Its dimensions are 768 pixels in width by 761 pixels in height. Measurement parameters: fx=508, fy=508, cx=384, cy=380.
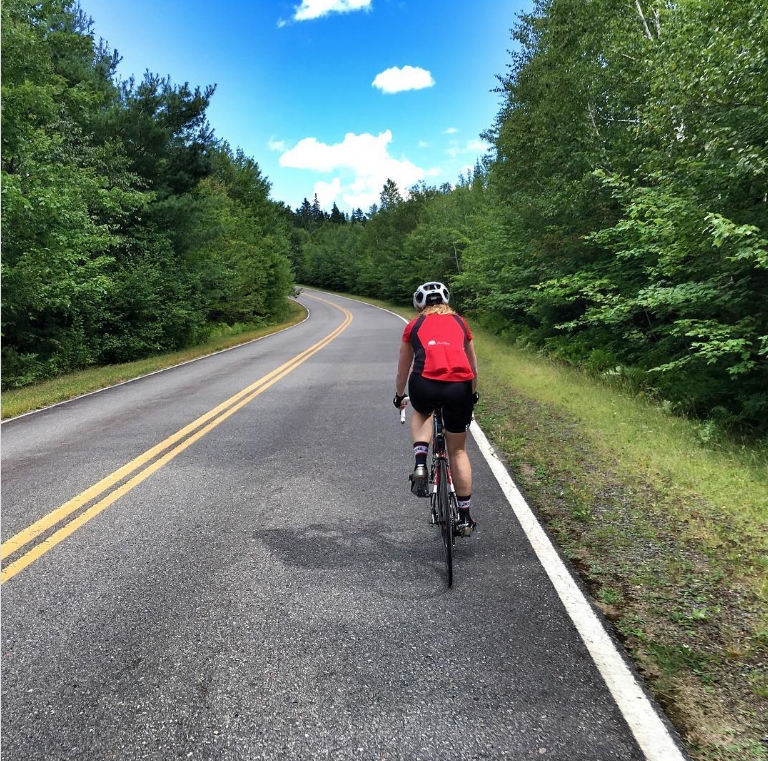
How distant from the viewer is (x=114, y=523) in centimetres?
439

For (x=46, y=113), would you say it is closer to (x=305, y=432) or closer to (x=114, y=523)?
(x=305, y=432)

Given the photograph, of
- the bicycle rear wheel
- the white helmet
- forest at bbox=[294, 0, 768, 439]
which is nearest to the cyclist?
the white helmet

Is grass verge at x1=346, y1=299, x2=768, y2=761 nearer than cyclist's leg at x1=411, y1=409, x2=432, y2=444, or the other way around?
grass verge at x1=346, y1=299, x2=768, y2=761

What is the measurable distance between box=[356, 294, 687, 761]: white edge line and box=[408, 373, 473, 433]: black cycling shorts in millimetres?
1132

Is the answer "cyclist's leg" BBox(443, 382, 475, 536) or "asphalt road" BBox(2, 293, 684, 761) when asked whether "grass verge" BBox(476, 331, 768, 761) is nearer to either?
"asphalt road" BBox(2, 293, 684, 761)

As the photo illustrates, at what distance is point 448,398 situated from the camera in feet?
11.8

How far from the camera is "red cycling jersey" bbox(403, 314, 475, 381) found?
356cm

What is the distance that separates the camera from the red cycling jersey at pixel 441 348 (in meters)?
3.56

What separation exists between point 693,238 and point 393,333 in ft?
60.0

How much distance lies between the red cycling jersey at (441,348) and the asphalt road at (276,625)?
1.39 metres

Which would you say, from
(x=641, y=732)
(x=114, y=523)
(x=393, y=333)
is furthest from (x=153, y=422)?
(x=393, y=333)

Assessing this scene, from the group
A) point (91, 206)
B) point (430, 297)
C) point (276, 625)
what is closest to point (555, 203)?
point (430, 297)

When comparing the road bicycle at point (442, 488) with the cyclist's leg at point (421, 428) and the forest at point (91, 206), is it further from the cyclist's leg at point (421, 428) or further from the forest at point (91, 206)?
the forest at point (91, 206)

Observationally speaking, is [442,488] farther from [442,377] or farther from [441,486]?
[442,377]
